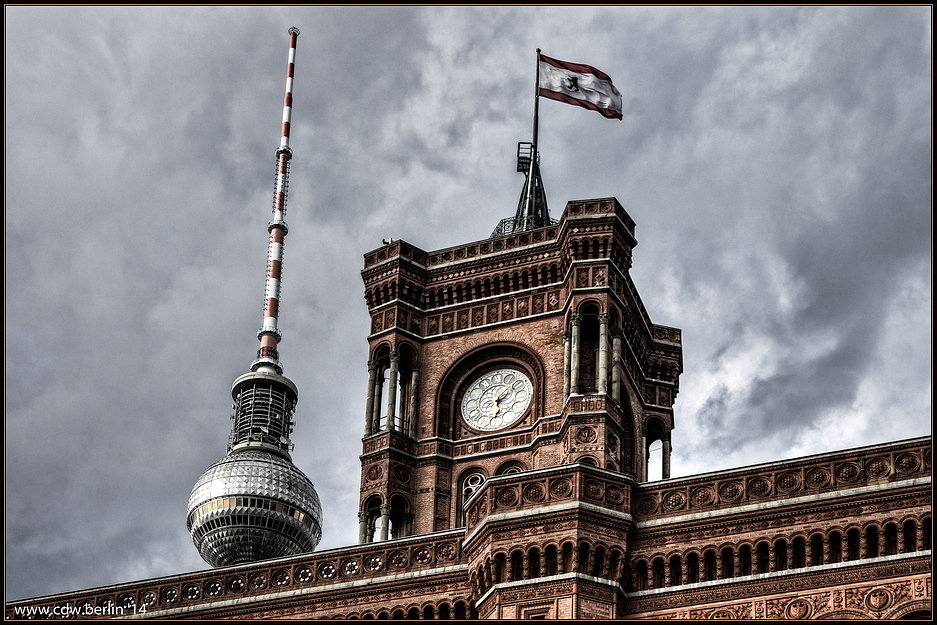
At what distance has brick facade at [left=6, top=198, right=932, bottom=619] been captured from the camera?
4569cm

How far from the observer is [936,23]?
1601 inches

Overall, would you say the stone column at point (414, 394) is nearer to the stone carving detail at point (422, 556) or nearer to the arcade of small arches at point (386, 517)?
the arcade of small arches at point (386, 517)

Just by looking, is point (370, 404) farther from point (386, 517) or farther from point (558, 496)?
point (558, 496)

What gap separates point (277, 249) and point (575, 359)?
103ft

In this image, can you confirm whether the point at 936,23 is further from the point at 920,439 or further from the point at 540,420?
the point at 540,420

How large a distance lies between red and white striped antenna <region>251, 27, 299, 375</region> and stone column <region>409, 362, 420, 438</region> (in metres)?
18.2

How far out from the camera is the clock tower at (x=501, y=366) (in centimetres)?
6094

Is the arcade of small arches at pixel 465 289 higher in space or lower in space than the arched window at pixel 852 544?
higher

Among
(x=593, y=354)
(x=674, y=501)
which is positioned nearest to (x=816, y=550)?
(x=674, y=501)

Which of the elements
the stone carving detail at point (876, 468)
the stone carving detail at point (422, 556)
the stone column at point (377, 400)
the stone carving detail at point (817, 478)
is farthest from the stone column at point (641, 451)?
the stone carving detail at point (876, 468)

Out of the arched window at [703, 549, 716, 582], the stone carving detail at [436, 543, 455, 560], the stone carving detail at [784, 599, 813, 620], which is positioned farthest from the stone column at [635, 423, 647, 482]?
the stone carving detail at [784, 599, 813, 620]

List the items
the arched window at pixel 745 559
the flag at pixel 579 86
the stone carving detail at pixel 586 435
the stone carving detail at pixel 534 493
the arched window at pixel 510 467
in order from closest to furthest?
the arched window at pixel 745 559 → the stone carving detail at pixel 534 493 → the stone carving detail at pixel 586 435 → the arched window at pixel 510 467 → the flag at pixel 579 86

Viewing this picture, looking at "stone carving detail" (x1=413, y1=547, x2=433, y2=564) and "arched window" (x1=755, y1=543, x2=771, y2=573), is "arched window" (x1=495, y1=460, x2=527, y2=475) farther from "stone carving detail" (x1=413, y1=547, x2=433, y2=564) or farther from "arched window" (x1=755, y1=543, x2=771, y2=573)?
"arched window" (x1=755, y1=543, x2=771, y2=573)

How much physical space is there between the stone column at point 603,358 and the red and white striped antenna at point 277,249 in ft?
82.6
